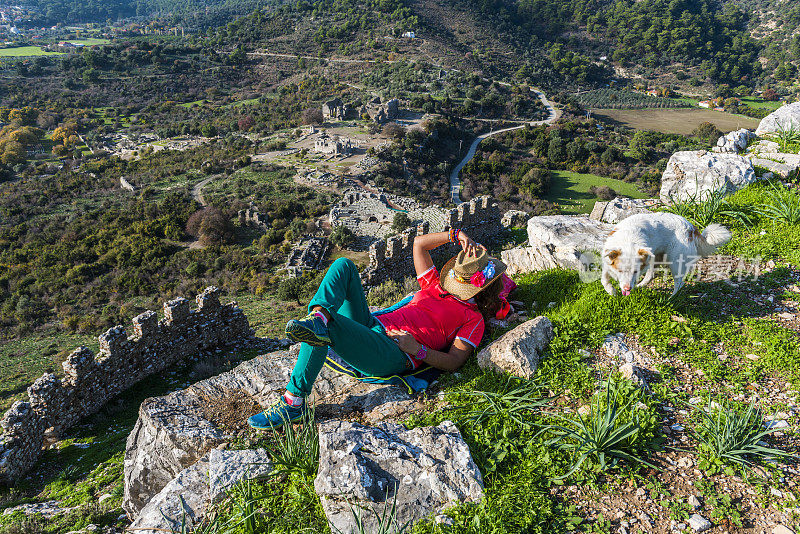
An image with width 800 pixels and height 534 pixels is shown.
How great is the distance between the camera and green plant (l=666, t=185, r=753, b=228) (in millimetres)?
6754

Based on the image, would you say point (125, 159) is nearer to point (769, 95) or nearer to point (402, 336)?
point (402, 336)

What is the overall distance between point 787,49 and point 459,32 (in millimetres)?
54246

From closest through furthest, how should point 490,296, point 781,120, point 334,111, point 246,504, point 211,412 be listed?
point 246,504 → point 211,412 → point 490,296 → point 781,120 → point 334,111

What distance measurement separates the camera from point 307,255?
22000 mm

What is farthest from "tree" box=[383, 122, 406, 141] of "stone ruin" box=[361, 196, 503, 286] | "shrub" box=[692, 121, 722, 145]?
"shrub" box=[692, 121, 722, 145]

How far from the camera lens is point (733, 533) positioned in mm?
2674

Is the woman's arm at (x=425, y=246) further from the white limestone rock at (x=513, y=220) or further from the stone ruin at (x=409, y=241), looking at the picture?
the white limestone rock at (x=513, y=220)

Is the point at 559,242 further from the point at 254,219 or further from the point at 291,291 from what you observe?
the point at 254,219

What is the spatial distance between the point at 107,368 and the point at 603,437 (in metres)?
7.78

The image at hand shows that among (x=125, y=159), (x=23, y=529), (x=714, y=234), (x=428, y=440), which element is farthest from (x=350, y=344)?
(x=125, y=159)

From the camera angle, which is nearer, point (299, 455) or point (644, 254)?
point (299, 455)

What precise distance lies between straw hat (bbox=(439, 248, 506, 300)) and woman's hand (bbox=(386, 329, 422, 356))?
28.5 inches

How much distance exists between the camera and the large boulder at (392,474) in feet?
9.59

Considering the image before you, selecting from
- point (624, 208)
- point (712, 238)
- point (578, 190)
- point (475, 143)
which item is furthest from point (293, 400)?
point (475, 143)
